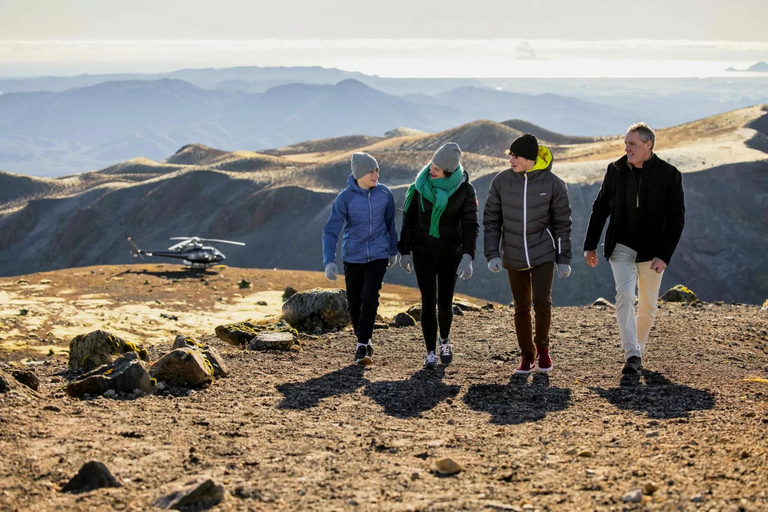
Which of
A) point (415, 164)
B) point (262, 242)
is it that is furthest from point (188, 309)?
point (415, 164)

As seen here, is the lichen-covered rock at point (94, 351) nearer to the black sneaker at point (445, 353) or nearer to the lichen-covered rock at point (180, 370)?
the lichen-covered rock at point (180, 370)

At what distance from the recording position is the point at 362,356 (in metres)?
9.31

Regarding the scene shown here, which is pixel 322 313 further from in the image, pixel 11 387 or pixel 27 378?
pixel 11 387

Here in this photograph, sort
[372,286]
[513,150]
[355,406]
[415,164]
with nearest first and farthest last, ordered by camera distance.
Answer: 1. [355,406]
2. [513,150]
3. [372,286]
4. [415,164]

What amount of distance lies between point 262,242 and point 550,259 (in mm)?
63415

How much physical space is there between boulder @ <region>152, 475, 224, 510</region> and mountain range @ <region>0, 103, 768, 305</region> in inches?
1597

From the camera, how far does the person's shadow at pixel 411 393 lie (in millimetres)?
7062

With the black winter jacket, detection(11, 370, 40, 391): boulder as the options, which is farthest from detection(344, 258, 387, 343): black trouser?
detection(11, 370, 40, 391): boulder

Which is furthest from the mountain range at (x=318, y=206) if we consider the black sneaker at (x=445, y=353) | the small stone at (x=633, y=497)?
the small stone at (x=633, y=497)

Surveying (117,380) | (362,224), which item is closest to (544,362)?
(362,224)

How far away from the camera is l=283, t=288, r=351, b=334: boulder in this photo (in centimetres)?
1305

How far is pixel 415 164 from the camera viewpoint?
85.9 m

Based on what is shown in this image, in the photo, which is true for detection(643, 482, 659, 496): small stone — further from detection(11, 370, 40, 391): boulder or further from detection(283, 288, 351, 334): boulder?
detection(283, 288, 351, 334): boulder

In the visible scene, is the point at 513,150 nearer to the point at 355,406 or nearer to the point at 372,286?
the point at 372,286
